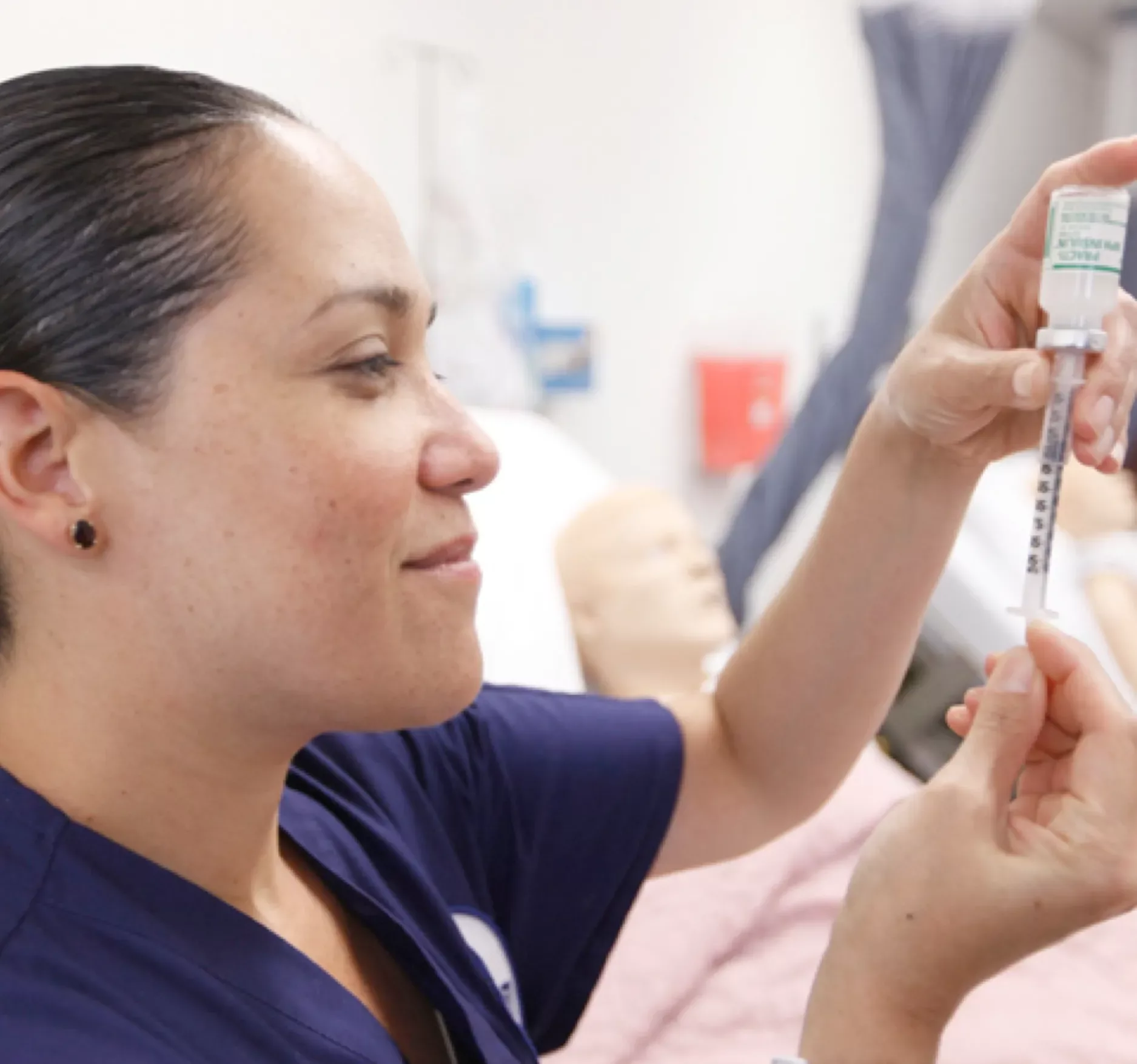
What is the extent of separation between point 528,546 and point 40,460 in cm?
106

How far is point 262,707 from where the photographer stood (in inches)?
25.8

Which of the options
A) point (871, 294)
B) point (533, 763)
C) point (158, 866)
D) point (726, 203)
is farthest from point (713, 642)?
point (158, 866)

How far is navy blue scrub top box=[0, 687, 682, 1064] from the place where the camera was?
1.88 feet

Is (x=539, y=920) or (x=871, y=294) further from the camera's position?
(x=871, y=294)

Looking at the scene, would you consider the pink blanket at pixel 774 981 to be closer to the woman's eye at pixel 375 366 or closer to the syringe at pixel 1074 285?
the syringe at pixel 1074 285

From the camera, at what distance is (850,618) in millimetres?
852

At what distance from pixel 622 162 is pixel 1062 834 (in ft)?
5.98

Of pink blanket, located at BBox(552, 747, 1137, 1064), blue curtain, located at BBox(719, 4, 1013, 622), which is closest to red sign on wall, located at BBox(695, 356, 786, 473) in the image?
blue curtain, located at BBox(719, 4, 1013, 622)

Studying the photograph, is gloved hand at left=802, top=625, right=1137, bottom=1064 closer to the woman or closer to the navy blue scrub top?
the woman

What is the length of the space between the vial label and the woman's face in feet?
1.19

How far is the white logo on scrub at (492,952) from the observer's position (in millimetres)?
827

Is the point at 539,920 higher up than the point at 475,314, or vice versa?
the point at 475,314

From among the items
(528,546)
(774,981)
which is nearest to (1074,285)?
(774,981)

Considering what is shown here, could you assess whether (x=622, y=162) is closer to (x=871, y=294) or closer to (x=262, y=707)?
(x=871, y=294)
